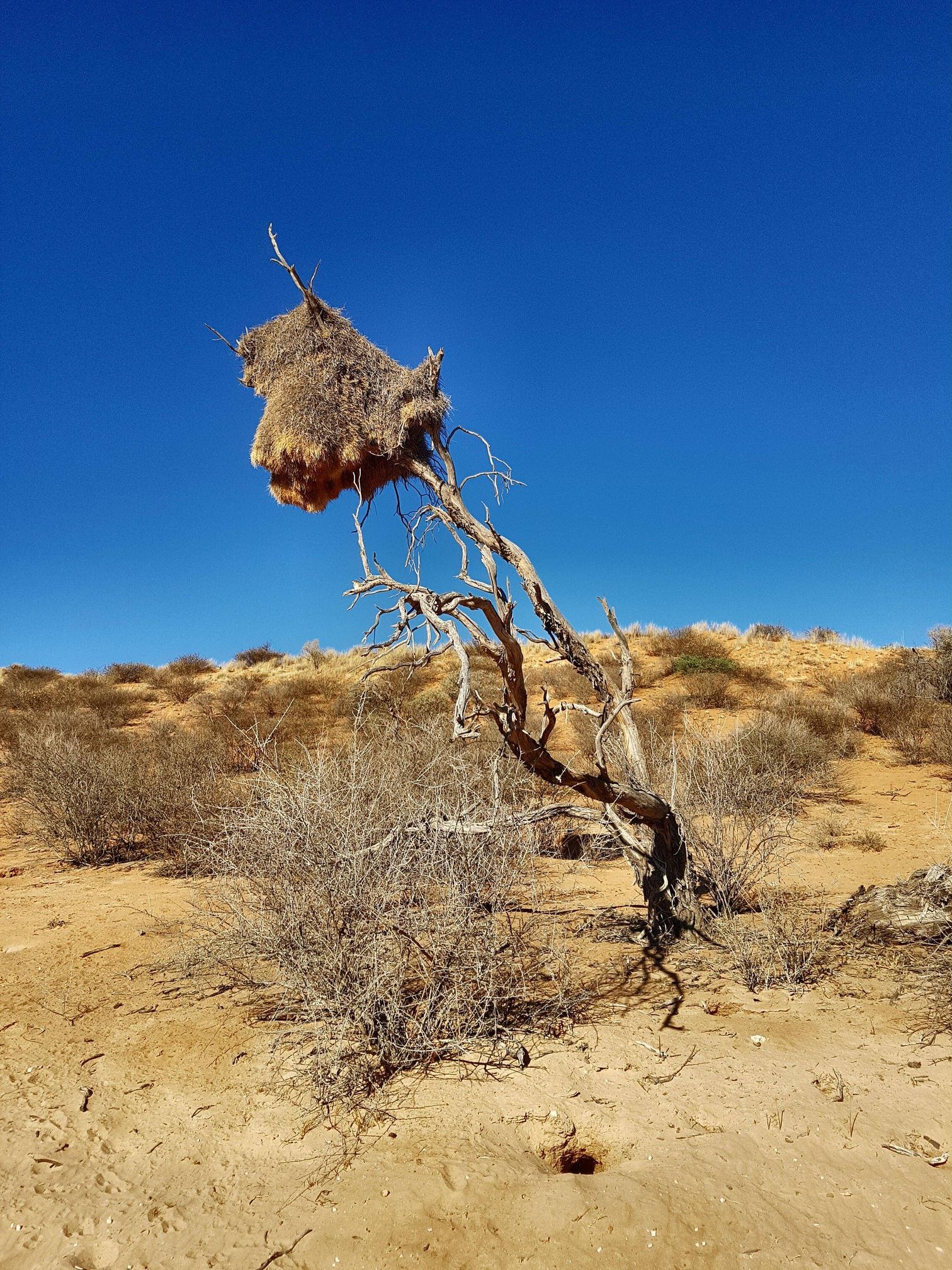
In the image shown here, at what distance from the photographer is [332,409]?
6.46 meters

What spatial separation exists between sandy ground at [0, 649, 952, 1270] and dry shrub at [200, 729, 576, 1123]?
0.74ft

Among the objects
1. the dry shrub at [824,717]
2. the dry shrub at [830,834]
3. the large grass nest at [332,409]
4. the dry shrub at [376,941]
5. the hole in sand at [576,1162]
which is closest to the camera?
the hole in sand at [576,1162]

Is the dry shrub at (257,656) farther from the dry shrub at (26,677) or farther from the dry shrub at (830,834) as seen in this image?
the dry shrub at (830,834)

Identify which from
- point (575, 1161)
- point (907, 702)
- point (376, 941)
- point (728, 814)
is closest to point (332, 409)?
point (376, 941)

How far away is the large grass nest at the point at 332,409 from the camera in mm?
6438

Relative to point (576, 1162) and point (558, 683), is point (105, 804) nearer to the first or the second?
point (576, 1162)

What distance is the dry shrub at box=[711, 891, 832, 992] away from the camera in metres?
4.44

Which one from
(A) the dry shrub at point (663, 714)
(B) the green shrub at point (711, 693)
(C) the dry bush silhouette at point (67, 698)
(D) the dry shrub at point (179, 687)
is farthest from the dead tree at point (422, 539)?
(D) the dry shrub at point (179, 687)

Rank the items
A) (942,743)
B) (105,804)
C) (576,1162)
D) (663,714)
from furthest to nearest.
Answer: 1. (663,714)
2. (942,743)
3. (105,804)
4. (576,1162)

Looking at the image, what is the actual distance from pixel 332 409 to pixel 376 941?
462 centimetres

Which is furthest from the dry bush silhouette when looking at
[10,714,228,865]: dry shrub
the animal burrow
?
the animal burrow

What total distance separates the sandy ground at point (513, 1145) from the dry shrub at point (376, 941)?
0.22 metres

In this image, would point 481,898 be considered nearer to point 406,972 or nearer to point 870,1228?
point 406,972

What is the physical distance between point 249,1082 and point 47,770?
5.96 meters
